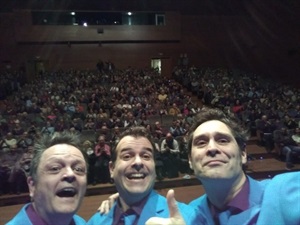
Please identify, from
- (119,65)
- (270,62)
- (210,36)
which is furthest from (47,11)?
(270,62)

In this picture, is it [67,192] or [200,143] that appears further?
[200,143]

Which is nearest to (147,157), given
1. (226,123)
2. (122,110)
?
(226,123)

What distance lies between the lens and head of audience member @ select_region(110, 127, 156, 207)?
2.35 metres

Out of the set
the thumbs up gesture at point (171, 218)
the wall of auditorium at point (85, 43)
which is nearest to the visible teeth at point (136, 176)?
the thumbs up gesture at point (171, 218)

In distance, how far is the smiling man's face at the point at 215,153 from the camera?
1900 millimetres

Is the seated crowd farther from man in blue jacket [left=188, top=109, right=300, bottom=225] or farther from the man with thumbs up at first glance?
man in blue jacket [left=188, top=109, right=300, bottom=225]

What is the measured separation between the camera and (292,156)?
954 cm

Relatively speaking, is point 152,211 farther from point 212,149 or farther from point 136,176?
point 212,149

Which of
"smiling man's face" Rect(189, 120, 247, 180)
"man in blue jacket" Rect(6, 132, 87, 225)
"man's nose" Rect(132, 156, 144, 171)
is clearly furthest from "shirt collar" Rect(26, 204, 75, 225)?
"smiling man's face" Rect(189, 120, 247, 180)

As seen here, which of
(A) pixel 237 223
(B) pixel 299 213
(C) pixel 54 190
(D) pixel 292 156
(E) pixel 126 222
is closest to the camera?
(B) pixel 299 213

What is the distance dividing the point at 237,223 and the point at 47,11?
20.9 metres

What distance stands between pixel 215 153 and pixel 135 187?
665 millimetres

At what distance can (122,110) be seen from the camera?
12227 millimetres

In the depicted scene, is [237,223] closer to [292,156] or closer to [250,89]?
[292,156]
